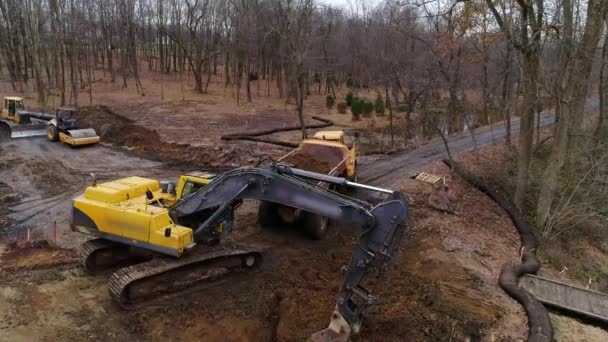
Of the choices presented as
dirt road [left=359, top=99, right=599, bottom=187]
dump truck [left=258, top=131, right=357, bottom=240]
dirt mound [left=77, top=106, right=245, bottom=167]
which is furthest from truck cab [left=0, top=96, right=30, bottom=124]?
dirt road [left=359, top=99, right=599, bottom=187]

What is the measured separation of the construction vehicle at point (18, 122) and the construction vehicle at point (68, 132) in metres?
0.86

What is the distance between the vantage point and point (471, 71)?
3284 cm

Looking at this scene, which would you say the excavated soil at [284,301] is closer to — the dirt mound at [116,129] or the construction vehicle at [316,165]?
the construction vehicle at [316,165]

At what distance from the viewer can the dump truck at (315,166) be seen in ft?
42.0

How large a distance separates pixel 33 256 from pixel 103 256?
2016mm

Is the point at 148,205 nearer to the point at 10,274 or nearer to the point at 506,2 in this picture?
the point at 10,274

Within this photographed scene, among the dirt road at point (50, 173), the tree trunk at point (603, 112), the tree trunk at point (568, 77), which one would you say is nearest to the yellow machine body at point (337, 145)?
the tree trunk at point (568, 77)

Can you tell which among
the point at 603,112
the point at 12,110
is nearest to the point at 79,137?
the point at 12,110

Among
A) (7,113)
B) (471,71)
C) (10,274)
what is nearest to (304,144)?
(10,274)

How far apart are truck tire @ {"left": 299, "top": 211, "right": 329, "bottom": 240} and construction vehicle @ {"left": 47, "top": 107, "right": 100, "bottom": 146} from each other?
1416cm

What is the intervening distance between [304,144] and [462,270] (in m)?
6.06

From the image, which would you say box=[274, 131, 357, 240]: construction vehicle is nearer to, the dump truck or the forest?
the dump truck

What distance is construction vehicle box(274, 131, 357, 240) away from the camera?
1279cm

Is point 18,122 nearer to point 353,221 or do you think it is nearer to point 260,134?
point 260,134
